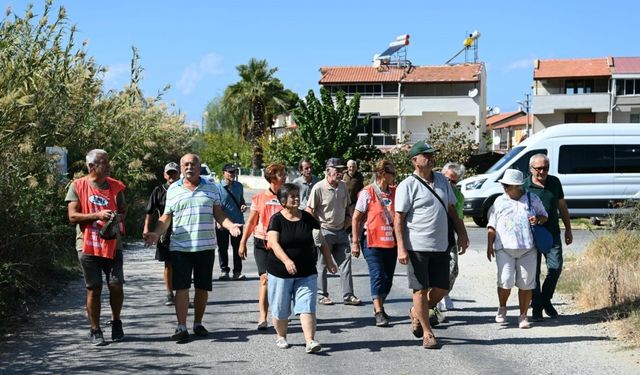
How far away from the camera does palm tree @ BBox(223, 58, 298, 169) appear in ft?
207

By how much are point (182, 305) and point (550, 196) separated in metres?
4.07

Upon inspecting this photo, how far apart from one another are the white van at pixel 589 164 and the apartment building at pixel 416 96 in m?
37.7

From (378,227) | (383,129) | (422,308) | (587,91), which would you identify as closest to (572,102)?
(587,91)

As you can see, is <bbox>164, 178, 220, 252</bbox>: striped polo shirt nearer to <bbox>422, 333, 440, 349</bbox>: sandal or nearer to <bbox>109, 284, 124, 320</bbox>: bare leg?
<bbox>109, 284, 124, 320</bbox>: bare leg

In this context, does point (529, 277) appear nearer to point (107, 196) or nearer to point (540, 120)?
point (107, 196)

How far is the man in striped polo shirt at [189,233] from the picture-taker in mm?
7852

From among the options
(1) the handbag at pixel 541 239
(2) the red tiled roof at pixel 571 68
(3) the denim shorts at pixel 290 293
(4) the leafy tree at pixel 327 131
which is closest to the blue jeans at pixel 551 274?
(1) the handbag at pixel 541 239

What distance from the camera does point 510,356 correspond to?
23.4 feet

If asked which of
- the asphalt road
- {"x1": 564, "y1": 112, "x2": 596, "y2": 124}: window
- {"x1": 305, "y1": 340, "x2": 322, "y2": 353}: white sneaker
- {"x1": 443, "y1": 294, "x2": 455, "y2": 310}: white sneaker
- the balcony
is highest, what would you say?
the balcony

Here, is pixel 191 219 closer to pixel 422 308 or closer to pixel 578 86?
pixel 422 308

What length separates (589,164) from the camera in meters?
20.3

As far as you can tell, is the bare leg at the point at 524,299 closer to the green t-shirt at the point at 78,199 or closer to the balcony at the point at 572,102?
the green t-shirt at the point at 78,199

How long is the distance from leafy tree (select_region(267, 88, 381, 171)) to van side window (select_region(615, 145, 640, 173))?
79.7ft

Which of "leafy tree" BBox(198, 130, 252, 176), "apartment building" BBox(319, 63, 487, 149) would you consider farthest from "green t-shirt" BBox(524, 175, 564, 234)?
"leafy tree" BBox(198, 130, 252, 176)
